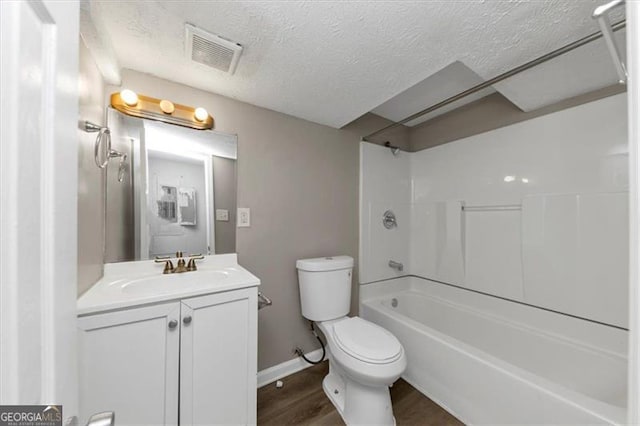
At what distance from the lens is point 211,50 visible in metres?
1.16

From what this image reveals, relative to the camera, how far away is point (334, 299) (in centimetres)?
173

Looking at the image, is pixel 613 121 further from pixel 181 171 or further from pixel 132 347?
pixel 132 347

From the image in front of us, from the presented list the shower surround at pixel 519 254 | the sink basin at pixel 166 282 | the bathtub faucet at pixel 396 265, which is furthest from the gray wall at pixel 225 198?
the bathtub faucet at pixel 396 265

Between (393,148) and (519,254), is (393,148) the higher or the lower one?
the higher one

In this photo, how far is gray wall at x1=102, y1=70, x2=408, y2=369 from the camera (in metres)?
1.63

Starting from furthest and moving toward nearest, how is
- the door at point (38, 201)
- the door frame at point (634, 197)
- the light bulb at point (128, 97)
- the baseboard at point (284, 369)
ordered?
the baseboard at point (284, 369), the light bulb at point (128, 97), the door frame at point (634, 197), the door at point (38, 201)

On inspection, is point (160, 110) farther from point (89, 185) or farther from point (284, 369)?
point (284, 369)

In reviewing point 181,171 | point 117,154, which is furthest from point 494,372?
point 117,154

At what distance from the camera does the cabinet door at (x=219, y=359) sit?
1.01m

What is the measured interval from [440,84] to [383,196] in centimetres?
100

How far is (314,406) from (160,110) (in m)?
2.01

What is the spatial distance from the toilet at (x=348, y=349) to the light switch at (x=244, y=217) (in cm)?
47

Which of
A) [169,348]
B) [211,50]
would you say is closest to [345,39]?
[211,50]

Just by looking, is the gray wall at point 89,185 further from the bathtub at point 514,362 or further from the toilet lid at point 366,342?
the bathtub at point 514,362
